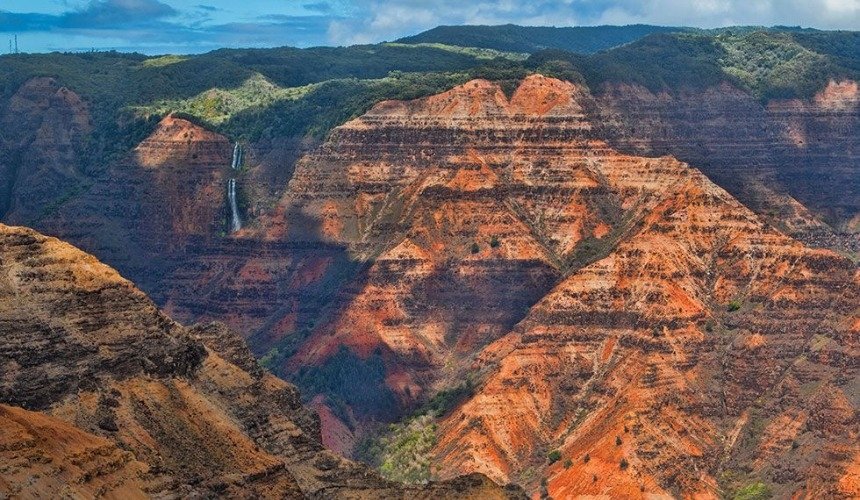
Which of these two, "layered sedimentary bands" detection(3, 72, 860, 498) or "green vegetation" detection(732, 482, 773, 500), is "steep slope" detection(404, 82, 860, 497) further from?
"green vegetation" detection(732, 482, 773, 500)

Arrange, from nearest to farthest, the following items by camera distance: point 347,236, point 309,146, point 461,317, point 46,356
Result: point 46,356
point 461,317
point 347,236
point 309,146

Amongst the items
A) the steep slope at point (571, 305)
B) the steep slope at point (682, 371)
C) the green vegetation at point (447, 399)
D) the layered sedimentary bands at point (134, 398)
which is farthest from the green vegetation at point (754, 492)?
the layered sedimentary bands at point (134, 398)

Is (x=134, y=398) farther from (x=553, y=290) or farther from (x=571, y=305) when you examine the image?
(x=553, y=290)

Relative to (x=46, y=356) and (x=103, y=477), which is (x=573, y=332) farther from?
(x=103, y=477)

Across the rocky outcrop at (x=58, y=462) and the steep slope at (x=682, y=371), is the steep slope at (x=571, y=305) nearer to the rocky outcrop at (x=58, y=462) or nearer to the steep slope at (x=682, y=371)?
the steep slope at (x=682, y=371)

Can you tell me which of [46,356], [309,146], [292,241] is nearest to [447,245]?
[292,241]

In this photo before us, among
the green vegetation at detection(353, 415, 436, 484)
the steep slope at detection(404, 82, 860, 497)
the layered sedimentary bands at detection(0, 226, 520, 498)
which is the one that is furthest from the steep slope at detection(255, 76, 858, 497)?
the layered sedimentary bands at detection(0, 226, 520, 498)
